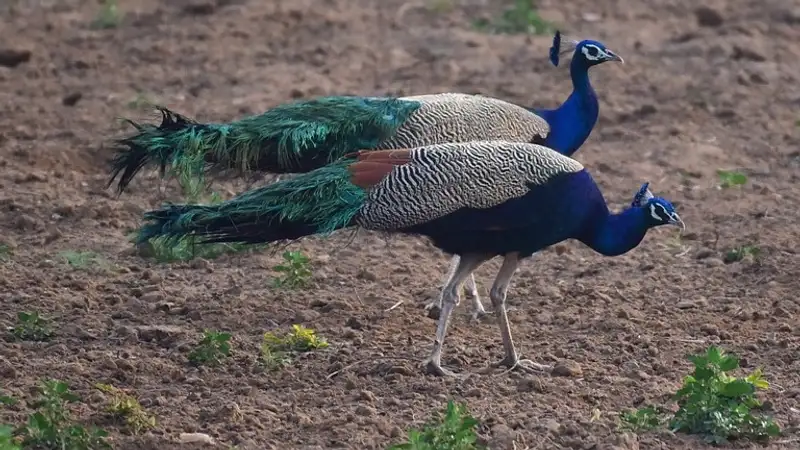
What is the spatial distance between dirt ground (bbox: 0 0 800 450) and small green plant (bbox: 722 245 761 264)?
0.17 feet

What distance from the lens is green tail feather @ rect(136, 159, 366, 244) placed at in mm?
5273

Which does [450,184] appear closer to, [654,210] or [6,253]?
[654,210]

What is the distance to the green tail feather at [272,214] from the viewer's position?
17.3 feet

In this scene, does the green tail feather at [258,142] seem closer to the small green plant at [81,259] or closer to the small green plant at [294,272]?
the small green plant at [294,272]

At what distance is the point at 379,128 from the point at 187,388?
1.49 metres

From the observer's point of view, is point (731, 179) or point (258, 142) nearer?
point (258, 142)

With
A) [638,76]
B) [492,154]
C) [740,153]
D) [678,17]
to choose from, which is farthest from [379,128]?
[678,17]

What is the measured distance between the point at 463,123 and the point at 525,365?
1183 mm

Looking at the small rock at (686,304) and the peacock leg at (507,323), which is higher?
the peacock leg at (507,323)

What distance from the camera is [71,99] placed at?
9320 mm

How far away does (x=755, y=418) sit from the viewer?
4746mm

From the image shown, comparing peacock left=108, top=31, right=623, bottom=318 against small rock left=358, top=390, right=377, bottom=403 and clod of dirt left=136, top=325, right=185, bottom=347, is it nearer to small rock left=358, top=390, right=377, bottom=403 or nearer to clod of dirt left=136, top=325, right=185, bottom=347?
clod of dirt left=136, top=325, right=185, bottom=347

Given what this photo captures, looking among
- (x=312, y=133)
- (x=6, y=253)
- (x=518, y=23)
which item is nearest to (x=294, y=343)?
(x=312, y=133)

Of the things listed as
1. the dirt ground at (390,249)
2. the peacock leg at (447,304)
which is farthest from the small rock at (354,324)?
the peacock leg at (447,304)
